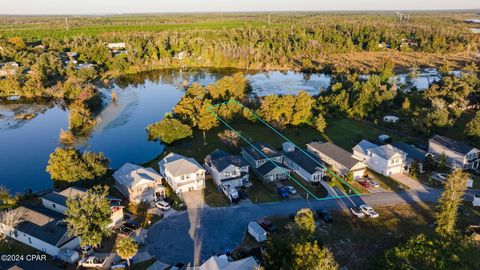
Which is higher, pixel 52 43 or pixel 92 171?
pixel 52 43

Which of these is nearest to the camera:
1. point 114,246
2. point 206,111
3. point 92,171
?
point 114,246

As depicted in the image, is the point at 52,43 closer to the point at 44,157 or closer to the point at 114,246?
the point at 44,157

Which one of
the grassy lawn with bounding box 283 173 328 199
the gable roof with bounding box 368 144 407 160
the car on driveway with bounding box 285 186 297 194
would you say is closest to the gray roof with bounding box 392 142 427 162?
the gable roof with bounding box 368 144 407 160

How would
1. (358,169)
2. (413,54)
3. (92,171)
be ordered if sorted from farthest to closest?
1. (413,54)
2. (358,169)
3. (92,171)

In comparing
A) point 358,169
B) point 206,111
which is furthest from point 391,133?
point 206,111

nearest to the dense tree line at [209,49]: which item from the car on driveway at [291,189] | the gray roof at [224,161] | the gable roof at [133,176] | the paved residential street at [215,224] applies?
the gable roof at [133,176]

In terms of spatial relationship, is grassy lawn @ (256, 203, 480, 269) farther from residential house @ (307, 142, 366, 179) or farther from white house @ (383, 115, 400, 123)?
white house @ (383, 115, 400, 123)
